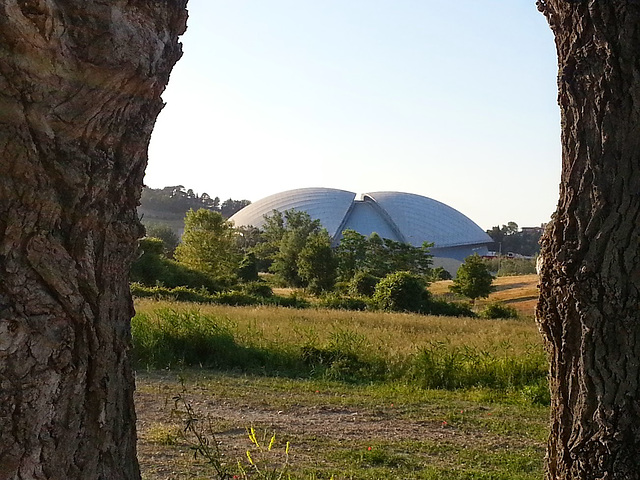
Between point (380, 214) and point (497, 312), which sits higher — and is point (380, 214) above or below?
above

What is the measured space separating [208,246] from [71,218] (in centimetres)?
2895

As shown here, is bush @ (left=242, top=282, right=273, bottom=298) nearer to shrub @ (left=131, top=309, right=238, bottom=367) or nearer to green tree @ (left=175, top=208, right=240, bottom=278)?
green tree @ (left=175, top=208, right=240, bottom=278)

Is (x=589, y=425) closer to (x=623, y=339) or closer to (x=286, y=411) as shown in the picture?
(x=623, y=339)

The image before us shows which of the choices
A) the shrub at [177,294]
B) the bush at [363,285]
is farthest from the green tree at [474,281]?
the shrub at [177,294]

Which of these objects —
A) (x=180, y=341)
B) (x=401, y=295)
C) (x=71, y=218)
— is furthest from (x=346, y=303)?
(x=71, y=218)

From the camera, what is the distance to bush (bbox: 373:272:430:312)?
21.5m

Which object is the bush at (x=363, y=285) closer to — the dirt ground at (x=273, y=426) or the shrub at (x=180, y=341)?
the shrub at (x=180, y=341)

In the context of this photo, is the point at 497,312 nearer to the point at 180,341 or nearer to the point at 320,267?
the point at 320,267

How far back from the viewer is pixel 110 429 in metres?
1.57

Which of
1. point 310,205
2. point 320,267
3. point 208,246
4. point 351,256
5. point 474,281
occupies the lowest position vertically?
point 474,281

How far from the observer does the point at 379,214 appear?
246ft

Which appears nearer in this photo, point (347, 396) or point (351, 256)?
point (347, 396)

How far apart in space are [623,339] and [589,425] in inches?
12.3

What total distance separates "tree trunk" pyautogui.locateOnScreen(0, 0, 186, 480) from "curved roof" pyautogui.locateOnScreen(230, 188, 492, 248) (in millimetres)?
66671
